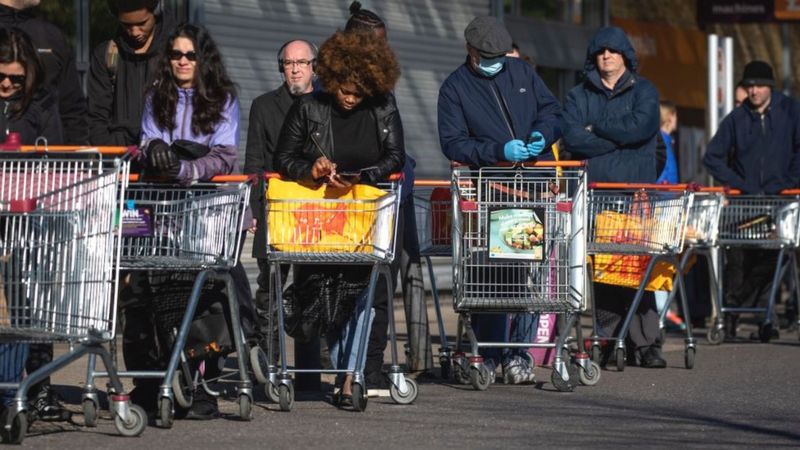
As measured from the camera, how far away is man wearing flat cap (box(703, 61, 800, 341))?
53.0 ft

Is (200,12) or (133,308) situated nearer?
(133,308)

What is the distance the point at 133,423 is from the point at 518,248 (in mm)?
2922

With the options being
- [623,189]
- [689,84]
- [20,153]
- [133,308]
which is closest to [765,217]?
[623,189]

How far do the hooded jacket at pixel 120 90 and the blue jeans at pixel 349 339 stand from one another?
1430mm

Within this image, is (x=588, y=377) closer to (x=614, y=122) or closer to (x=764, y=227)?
(x=614, y=122)

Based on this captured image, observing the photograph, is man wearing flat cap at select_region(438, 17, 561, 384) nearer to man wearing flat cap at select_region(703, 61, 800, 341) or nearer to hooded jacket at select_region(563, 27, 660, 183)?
hooded jacket at select_region(563, 27, 660, 183)

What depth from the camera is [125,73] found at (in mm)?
9984

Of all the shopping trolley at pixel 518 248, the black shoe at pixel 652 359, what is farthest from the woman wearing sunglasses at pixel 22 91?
the black shoe at pixel 652 359

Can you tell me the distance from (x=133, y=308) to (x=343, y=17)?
32.0 feet

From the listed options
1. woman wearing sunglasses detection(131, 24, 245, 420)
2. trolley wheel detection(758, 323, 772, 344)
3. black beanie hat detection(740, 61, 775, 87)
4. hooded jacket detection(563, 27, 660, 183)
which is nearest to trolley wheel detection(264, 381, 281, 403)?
woman wearing sunglasses detection(131, 24, 245, 420)

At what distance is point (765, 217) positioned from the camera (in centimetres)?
1552

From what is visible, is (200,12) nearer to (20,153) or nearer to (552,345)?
(552,345)

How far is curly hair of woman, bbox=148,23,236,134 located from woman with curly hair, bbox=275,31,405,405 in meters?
0.53

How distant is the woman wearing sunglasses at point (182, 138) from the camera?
941 cm
